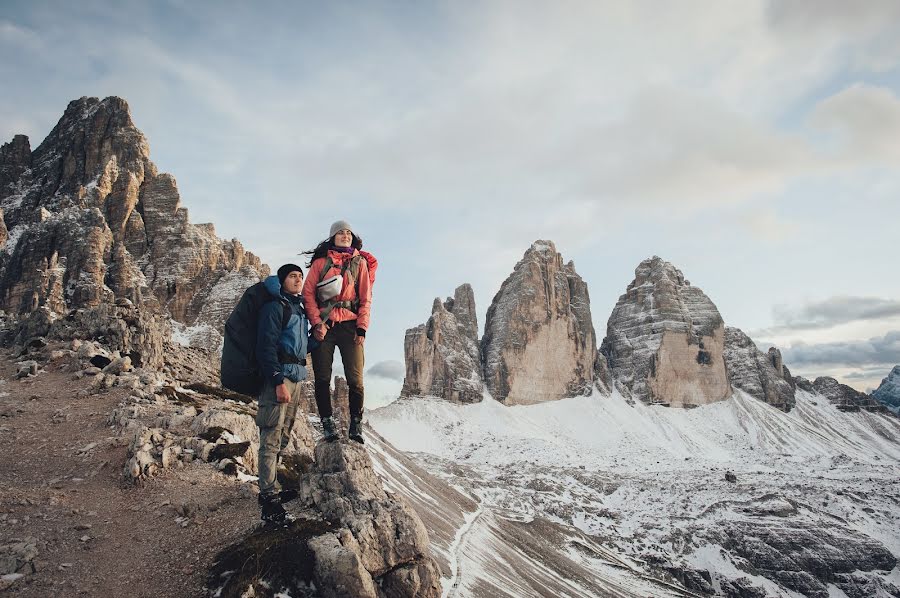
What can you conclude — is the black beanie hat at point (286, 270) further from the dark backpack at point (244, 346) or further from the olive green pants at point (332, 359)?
the olive green pants at point (332, 359)

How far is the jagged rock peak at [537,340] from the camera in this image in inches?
5689

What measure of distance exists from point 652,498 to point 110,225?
104m

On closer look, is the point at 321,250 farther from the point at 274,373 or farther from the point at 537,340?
the point at 537,340

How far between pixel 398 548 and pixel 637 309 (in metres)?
171

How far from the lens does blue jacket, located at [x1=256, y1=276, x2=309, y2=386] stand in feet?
28.9

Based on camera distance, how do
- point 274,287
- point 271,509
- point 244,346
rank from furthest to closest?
point 274,287, point 244,346, point 271,509

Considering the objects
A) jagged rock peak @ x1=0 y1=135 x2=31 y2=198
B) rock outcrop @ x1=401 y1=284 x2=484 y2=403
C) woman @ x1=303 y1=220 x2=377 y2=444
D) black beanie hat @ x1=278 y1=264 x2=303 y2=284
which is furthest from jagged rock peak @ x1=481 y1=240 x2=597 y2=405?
black beanie hat @ x1=278 y1=264 x2=303 y2=284

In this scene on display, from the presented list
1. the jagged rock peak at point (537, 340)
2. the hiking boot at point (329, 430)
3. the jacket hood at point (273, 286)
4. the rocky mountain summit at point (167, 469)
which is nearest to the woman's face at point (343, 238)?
the jacket hood at point (273, 286)

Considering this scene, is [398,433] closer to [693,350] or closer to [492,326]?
[492,326]

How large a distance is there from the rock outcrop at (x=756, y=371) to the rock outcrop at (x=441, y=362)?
84.5 meters

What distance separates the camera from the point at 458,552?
3238 centimetres

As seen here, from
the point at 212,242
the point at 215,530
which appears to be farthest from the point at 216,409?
the point at 212,242

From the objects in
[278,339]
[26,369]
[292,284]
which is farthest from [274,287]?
[26,369]

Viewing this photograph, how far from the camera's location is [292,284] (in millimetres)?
9641
